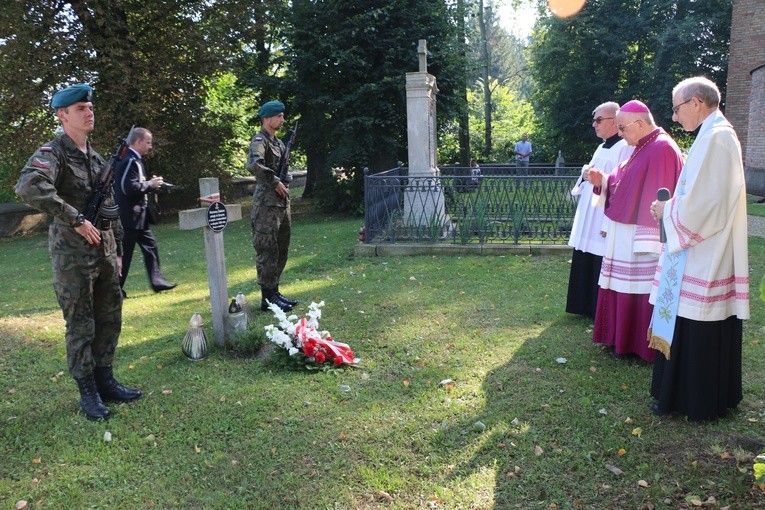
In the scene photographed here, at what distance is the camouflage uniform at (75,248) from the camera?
3.63 m

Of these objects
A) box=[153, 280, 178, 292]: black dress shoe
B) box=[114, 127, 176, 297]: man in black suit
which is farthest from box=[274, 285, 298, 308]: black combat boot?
box=[153, 280, 178, 292]: black dress shoe

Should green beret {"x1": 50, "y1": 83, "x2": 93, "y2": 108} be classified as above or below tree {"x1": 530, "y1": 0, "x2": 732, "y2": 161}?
below

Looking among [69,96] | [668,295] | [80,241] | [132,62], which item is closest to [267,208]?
[80,241]

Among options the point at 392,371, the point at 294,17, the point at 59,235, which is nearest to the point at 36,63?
the point at 294,17

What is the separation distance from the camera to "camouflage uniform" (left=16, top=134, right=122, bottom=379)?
363cm

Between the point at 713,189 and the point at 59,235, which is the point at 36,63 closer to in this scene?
the point at 59,235

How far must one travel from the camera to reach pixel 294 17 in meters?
14.8

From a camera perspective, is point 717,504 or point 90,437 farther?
point 90,437

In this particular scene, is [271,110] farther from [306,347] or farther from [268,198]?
[306,347]

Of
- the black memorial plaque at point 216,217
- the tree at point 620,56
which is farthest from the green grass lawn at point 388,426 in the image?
the tree at point 620,56

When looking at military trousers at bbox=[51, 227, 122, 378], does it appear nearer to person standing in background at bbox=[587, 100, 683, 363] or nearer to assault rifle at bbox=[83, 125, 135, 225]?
assault rifle at bbox=[83, 125, 135, 225]

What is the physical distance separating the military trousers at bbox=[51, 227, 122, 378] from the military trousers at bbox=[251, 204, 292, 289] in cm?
205

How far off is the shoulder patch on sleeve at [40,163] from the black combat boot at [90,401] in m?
1.44

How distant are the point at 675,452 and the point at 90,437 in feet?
12.0
